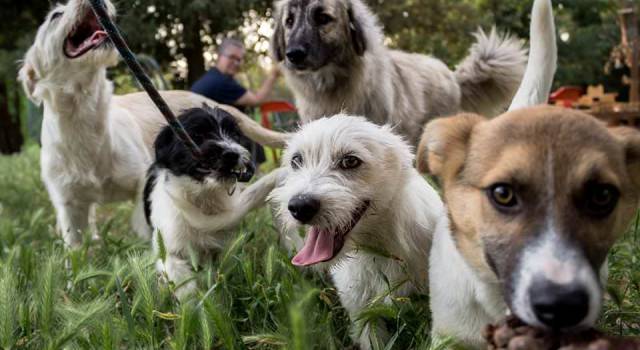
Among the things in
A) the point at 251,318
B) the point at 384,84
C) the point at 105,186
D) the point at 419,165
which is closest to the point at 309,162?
the point at 419,165

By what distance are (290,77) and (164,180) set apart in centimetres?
237

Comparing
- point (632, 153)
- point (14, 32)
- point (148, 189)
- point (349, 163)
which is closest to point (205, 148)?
point (148, 189)

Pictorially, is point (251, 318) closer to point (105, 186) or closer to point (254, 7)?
point (105, 186)

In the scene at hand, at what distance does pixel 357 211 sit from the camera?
2695 mm

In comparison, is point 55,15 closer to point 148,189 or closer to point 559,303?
point 148,189

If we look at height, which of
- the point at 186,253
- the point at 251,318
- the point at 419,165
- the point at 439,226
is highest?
the point at 419,165

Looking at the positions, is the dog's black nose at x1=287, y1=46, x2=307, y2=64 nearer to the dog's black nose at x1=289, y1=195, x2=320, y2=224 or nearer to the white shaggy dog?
the white shaggy dog

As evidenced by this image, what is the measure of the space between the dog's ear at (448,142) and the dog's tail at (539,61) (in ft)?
2.98

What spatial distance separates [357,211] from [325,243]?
21 cm

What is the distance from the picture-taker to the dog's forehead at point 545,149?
175 cm

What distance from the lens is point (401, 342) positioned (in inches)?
101

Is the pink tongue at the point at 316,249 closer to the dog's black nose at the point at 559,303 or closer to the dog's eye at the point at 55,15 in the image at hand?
the dog's black nose at the point at 559,303

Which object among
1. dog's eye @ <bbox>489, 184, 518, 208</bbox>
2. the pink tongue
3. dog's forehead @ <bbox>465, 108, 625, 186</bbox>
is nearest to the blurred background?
the pink tongue

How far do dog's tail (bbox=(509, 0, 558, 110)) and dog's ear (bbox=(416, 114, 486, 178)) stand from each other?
35.8 inches
